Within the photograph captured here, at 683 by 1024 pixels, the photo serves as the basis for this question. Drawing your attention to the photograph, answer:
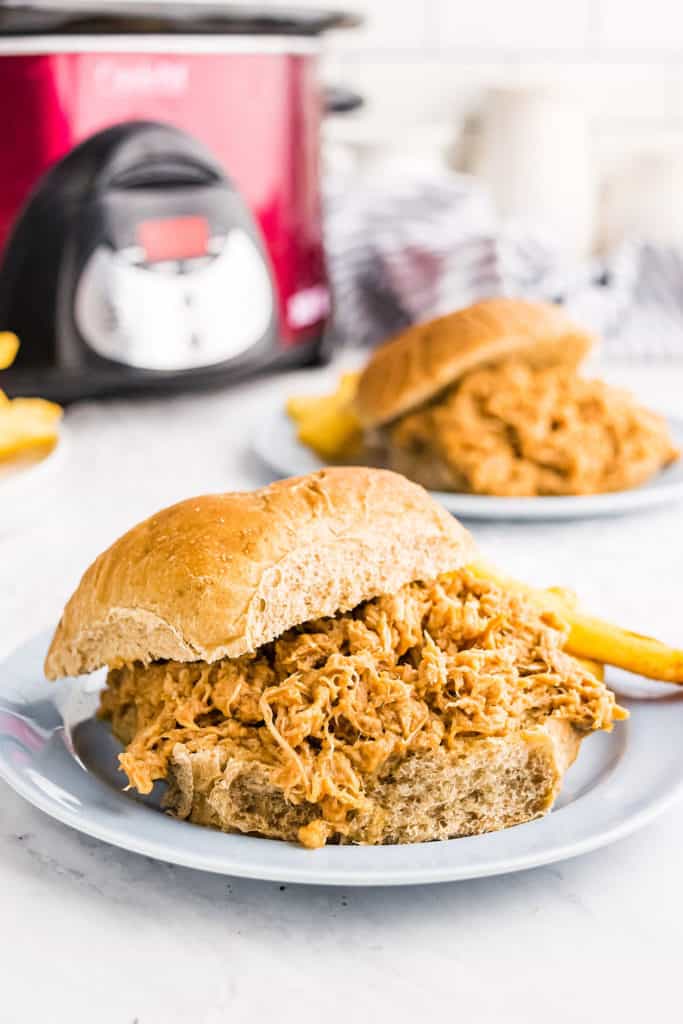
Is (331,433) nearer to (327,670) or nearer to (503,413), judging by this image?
(503,413)

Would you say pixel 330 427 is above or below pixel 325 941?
below

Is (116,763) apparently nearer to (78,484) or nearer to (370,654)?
(370,654)

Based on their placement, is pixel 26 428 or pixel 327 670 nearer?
pixel 327 670

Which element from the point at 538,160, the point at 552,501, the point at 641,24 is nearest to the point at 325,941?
the point at 552,501

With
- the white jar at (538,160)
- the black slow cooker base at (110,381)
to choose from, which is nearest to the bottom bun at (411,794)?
the black slow cooker base at (110,381)

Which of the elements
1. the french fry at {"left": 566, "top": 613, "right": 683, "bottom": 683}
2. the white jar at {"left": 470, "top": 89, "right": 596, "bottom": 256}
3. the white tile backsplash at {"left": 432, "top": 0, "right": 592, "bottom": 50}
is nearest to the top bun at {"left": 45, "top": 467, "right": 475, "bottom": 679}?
the french fry at {"left": 566, "top": 613, "right": 683, "bottom": 683}

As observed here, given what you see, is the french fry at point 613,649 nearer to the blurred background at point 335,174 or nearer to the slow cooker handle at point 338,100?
the blurred background at point 335,174
